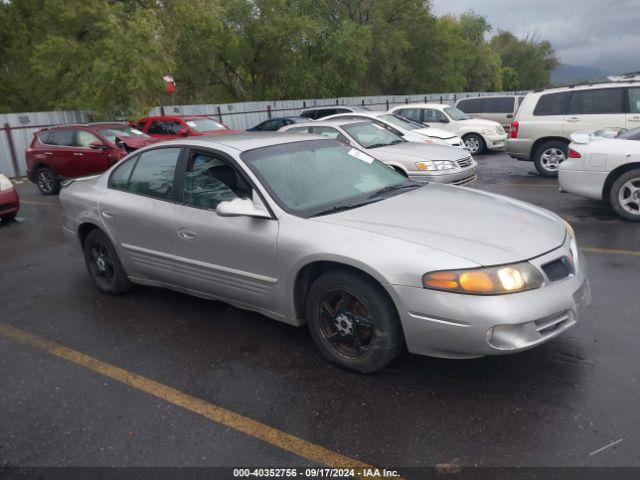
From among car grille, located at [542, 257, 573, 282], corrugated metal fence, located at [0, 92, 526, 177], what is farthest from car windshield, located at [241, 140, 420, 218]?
corrugated metal fence, located at [0, 92, 526, 177]

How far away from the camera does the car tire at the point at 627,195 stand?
7.05m

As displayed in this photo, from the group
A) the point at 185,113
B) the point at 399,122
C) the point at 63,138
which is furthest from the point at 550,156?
the point at 185,113

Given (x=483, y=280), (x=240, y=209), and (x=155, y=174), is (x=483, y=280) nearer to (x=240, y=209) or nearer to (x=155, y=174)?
(x=240, y=209)

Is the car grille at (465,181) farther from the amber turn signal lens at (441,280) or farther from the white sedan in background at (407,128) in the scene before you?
the amber turn signal lens at (441,280)

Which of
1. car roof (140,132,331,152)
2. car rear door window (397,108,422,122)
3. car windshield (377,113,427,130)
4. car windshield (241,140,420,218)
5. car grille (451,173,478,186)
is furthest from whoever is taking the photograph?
car rear door window (397,108,422,122)

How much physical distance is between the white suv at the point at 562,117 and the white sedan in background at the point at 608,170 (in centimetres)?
326

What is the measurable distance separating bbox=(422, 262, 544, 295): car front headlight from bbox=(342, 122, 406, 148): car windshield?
646 centimetres

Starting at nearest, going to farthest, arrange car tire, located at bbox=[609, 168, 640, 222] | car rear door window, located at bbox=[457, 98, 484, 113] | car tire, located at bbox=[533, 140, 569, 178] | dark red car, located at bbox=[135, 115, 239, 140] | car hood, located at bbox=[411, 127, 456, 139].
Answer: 1. car tire, located at bbox=[609, 168, 640, 222]
2. car tire, located at bbox=[533, 140, 569, 178]
3. car hood, located at bbox=[411, 127, 456, 139]
4. dark red car, located at bbox=[135, 115, 239, 140]
5. car rear door window, located at bbox=[457, 98, 484, 113]

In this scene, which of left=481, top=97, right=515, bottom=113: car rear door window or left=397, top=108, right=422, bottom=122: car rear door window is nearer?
left=397, top=108, right=422, bottom=122: car rear door window

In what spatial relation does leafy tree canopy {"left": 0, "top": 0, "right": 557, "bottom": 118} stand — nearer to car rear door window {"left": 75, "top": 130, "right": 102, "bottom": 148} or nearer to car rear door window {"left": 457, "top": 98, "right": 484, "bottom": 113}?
car rear door window {"left": 75, "top": 130, "right": 102, "bottom": 148}

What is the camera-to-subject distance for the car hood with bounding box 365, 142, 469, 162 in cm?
892

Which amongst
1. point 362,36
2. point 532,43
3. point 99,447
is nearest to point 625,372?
point 99,447

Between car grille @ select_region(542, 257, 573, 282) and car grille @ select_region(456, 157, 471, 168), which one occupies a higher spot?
car grille @ select_region(542, 257, 573, 282)

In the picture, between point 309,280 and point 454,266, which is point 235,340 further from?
point 454,266
